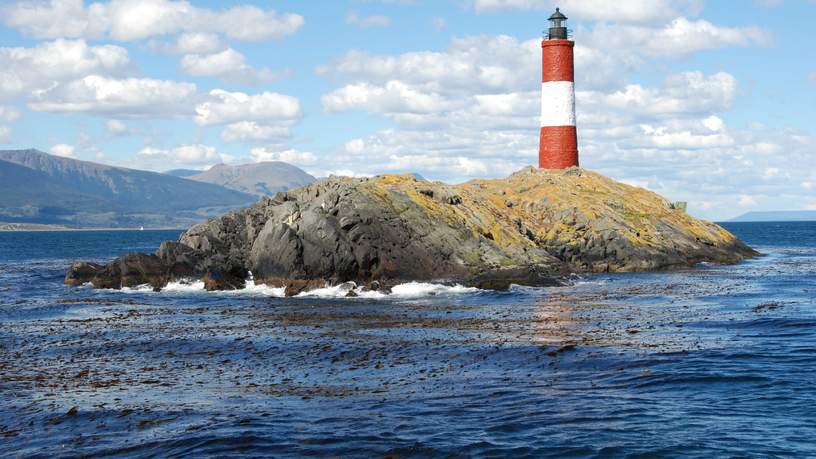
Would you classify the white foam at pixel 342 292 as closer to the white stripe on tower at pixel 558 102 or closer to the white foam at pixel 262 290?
the white foam at pixel 262 290

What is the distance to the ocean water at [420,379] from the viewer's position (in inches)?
749

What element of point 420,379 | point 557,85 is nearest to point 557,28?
point 557,85

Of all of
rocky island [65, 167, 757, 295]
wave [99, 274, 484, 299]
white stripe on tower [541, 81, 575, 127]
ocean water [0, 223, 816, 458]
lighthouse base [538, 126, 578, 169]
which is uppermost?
white stripe on tower [541, 81, 575, 127]

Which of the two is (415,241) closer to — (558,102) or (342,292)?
(342,292)

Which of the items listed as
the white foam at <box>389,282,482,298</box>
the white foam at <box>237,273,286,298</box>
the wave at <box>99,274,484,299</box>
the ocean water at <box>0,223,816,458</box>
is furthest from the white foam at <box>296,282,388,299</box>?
the ocean water at <box>0,223,816,458</box>

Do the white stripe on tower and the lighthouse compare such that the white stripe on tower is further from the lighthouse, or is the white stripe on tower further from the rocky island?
the rocky island

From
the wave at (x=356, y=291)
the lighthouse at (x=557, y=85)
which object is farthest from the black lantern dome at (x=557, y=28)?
the wave at (x=356, y=291)

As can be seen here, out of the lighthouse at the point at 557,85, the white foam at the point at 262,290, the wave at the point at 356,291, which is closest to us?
the wave at the point at 356,291

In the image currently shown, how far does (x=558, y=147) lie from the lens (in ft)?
267

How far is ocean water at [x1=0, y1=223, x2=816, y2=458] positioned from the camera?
62.4ft

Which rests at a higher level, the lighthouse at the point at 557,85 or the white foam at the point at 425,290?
the lighthouse at the point at 557,85

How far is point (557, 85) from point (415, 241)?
2836cm

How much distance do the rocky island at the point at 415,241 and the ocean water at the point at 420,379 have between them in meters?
8.94

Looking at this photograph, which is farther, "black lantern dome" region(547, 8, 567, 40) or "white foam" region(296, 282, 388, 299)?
"black lantern dome" region(547, 8, 567, 40)
